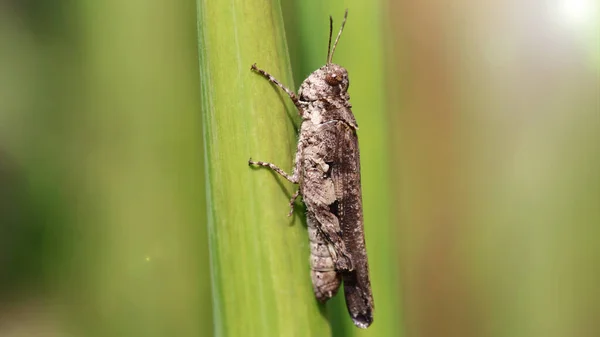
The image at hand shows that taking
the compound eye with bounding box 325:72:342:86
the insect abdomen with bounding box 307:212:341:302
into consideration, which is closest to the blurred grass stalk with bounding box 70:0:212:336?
the insect abdomen with bounding box 307:212:341:302

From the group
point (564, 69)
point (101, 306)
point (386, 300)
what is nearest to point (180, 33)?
point (101, 306)

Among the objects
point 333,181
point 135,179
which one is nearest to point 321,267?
point 333,181

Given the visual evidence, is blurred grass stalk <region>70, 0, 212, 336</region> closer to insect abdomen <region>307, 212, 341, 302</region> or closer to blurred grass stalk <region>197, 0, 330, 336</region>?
blurred grass stalk <region>197, 0, 330, 336</region>

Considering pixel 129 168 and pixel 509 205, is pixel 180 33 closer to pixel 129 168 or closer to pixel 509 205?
pixel 129 168

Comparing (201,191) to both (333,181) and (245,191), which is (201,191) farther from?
(333,181)

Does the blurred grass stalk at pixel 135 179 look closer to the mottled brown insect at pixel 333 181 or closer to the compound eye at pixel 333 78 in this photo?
the mottled brown insect at pixel 333 181

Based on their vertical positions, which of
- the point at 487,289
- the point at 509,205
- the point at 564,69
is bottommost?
the point at 487,289

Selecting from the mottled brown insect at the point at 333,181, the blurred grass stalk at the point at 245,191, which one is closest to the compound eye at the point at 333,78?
the mottled brown insect at the point at 333,181

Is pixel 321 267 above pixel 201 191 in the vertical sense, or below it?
below
